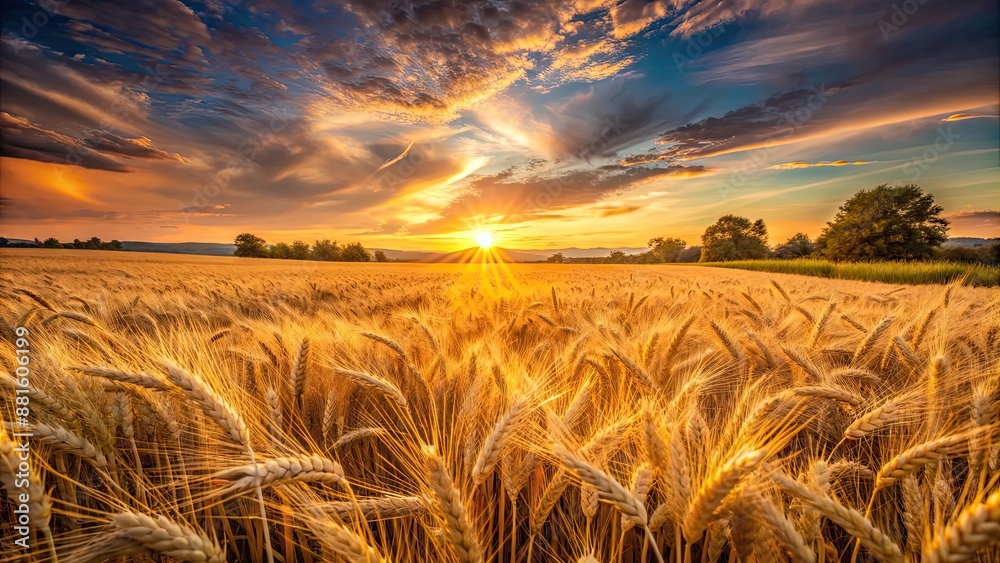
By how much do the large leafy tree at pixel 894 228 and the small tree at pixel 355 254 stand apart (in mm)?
63829

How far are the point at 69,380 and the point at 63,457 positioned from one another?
0.42 meters

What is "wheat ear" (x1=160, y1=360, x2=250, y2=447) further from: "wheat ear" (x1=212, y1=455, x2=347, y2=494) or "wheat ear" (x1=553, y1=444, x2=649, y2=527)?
"wheat ear" (x1=553, y1=444, x2=649, y2=527)

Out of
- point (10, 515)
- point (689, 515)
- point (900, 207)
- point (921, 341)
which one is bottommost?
point (10, 515)

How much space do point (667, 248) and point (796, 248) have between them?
19947mm

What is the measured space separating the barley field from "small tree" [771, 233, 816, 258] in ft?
228

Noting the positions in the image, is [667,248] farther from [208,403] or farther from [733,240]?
[208,403]

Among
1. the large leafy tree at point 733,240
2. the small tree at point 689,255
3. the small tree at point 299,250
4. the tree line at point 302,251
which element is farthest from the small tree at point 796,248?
the small tree at point 299,250

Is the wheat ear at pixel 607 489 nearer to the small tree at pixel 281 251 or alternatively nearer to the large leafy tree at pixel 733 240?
the small tree at pixel 281 251

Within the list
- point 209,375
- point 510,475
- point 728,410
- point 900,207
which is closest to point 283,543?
point 209,375

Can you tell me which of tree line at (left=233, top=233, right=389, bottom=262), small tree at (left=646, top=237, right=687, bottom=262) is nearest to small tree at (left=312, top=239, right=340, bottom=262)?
tree line at (left=233, top=233, right=389, bottom=262)

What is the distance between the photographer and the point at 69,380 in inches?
60.9

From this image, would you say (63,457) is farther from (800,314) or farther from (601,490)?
(800,314)

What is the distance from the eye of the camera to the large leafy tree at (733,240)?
6000cm

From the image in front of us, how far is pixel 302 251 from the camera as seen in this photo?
5919 centimetres
